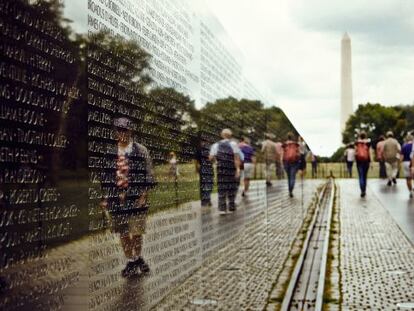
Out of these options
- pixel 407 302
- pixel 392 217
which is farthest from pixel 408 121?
pixel 407 302

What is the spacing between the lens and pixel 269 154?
758 cm

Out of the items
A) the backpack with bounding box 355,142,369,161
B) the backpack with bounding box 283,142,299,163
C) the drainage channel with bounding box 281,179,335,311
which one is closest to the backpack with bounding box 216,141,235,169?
the drainage channel with bounding box 281,179,335,311

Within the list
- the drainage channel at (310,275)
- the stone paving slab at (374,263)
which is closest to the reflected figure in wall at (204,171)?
the drainage channel at (310,275)

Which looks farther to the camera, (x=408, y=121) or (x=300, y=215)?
(x=408, y=121)

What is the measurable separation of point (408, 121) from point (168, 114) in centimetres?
8917

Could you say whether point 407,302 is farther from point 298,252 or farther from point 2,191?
point 2,191

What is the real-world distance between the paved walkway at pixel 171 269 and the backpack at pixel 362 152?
1125 centimetres

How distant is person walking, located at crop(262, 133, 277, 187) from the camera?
7098 millimetres

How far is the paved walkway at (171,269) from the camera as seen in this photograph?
149 centimetres

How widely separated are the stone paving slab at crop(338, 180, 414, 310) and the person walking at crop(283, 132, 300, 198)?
3.84ft

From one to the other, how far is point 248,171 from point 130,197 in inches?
136

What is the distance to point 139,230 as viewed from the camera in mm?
2219

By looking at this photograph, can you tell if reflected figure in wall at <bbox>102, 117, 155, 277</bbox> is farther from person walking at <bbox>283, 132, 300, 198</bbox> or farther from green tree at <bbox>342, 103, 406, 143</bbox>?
green tree at <bbox>342, 103, 406, 143</bbox>

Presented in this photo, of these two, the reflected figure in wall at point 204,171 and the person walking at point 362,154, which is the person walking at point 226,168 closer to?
the reflected figure in wall at point 204,171
